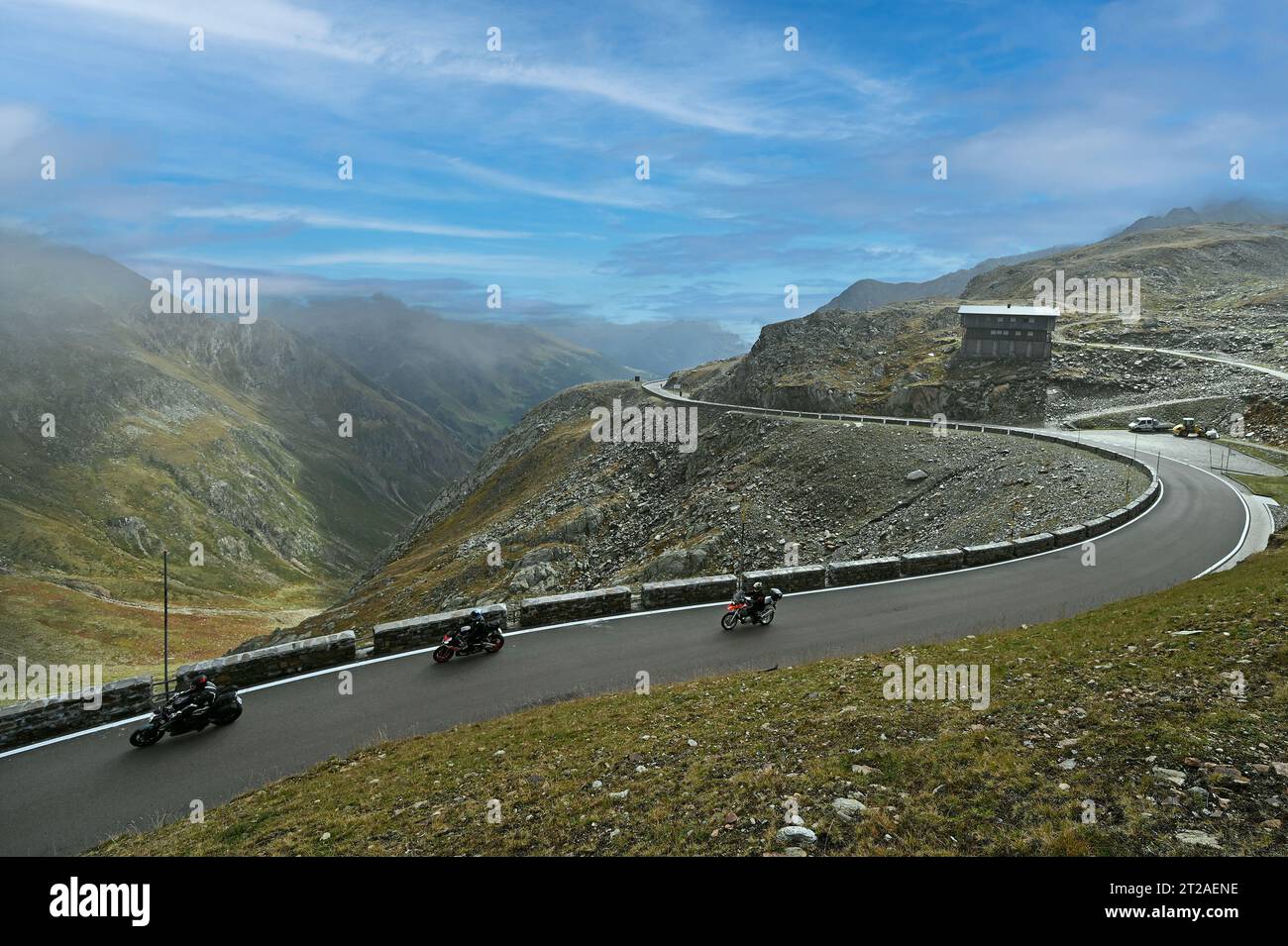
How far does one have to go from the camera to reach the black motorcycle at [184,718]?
545 inches

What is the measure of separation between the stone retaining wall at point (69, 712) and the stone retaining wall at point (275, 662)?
36.7 inches

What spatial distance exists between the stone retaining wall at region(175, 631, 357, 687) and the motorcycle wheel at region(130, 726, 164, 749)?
1869mm

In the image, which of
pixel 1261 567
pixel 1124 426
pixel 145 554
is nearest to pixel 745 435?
pixel 1124 426

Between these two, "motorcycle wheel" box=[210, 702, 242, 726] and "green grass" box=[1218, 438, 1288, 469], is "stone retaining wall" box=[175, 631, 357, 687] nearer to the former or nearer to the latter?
"motorcycle wheel" box=[210, 702, 242, 726]

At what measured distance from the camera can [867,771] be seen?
924cm

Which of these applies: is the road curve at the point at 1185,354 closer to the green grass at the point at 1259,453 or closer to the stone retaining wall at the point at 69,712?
the green grass at the point at 1259,453

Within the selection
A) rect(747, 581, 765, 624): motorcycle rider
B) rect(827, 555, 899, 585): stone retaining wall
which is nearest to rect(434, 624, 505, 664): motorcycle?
rect(747, 581, 765, 624): motorcycle rider

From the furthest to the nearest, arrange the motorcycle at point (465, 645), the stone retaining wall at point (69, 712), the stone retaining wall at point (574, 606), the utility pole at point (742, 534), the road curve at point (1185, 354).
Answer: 1. the road curve at point (1185, 354)
2. the utility pole at point (742, 534)
3. the stone retaining wall at point (574, 606)
4. the motorcycle at point (465, 645)
5. the stone retaining wall at point (69, 712)

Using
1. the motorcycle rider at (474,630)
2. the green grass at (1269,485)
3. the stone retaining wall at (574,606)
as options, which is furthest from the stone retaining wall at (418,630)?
the green grass at (1269,485)

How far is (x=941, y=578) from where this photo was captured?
23234mm

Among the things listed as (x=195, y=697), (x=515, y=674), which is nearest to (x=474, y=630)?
(x=515, y=674)

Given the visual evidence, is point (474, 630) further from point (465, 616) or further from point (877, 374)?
point (877, 374)

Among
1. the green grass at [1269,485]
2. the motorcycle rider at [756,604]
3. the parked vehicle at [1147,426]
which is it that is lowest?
the motorcycle rider at [756,604]

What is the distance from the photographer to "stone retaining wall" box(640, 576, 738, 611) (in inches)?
862
